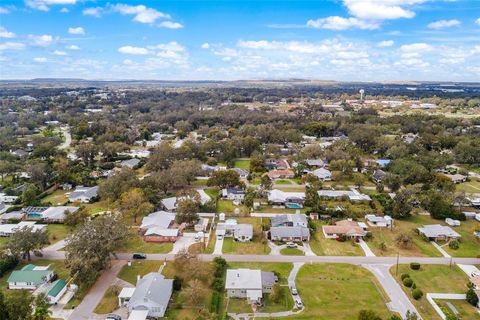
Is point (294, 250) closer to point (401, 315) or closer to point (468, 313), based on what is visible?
point (401, 315)

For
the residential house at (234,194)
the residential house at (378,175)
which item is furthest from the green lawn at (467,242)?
the residential house at (234,194)

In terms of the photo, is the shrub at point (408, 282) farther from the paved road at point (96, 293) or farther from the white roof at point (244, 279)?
the paved road at point (96, 293)

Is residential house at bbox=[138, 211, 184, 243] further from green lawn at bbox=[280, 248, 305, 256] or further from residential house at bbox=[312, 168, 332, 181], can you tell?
residential house at bbox=[312, 168, 332, 181]

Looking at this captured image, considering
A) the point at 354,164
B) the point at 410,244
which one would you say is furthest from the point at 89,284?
the point at 354,164

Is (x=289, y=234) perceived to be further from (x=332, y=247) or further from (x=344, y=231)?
(x=344, y=231)

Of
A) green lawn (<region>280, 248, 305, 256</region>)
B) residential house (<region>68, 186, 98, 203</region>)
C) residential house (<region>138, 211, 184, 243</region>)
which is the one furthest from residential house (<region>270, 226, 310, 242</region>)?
residential house (<region>68, 186, 98, 203</region>)
